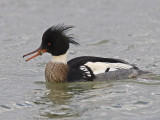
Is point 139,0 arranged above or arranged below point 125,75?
above

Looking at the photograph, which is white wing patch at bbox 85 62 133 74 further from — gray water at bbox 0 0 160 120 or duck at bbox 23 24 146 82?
gray water at bbox 0 0 160 120

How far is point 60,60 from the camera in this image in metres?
11.9

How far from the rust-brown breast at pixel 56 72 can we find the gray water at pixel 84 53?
0.52 feet

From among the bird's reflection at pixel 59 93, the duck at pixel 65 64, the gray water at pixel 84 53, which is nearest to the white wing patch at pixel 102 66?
the duck at pixel 65 64

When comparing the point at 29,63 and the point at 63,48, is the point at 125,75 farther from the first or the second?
the point at 29,63

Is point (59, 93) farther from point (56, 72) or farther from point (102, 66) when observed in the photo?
point (102, 66)

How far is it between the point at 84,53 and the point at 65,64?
139 inches

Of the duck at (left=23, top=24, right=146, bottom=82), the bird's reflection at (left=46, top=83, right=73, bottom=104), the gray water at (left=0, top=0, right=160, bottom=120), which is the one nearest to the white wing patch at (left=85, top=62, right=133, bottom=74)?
the duck at (left=23, top=24, right=146, bottom=82)

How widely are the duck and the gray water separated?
0.72ft

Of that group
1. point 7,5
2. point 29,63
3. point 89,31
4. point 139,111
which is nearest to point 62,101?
point 139,111

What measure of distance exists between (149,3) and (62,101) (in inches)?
473

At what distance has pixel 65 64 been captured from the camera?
11789mm

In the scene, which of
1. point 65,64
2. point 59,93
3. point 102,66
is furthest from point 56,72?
point 102,66

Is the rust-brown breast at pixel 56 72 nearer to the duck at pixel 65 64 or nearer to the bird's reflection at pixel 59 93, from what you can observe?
the duck at pixel 65 64
